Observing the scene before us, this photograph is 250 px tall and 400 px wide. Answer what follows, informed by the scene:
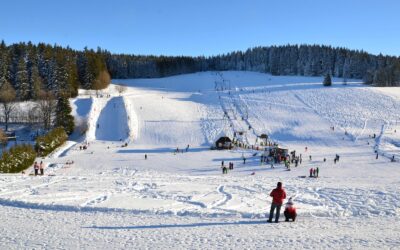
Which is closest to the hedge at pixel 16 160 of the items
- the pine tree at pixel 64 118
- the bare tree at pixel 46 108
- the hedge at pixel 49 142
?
the hedge at pixel 49 142

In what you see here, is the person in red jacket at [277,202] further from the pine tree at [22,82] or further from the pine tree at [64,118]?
the pine tree at [22,82]

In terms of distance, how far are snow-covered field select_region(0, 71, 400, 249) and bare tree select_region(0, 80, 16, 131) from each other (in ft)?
36.4

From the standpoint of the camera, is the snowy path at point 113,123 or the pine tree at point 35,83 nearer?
the snowy path at point 113,123

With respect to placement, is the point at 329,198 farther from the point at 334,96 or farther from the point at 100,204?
the point at 334,96

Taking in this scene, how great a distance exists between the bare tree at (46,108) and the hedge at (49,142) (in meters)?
13.9

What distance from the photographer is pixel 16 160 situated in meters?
34.1

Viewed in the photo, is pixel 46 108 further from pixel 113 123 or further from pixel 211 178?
pixel 211 178

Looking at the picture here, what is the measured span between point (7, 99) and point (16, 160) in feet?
130

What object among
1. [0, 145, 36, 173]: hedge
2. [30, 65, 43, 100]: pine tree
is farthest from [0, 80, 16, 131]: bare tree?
[0, 145, 36, 173]: hedge

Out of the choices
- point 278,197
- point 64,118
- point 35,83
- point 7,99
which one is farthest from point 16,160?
point 35,83

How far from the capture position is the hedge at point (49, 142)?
1806 inches

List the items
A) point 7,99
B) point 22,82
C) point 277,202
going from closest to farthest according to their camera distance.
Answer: point 277,202 → point 7,99 → point 22,82

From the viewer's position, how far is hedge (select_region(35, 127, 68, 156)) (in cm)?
4588

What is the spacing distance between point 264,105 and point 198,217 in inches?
2823
